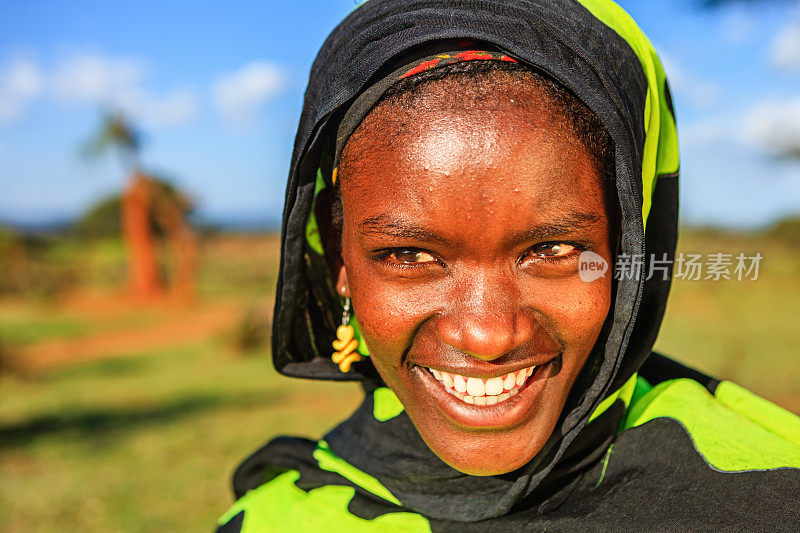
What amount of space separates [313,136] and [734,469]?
1104mm

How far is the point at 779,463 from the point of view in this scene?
4.55 feet

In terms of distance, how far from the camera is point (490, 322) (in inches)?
48.3

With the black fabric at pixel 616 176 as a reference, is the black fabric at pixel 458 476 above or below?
below

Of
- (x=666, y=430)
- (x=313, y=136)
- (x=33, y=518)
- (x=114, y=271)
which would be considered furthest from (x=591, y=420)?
(x=114, y=271)

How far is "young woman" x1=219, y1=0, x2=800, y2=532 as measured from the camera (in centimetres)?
123

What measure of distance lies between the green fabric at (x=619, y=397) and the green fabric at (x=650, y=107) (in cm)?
38

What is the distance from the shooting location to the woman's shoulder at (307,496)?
1574 millimetres

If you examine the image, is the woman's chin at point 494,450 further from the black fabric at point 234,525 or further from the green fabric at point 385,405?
the black fabric at point 234,525

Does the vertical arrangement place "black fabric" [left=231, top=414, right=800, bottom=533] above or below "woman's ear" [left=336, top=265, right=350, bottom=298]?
below

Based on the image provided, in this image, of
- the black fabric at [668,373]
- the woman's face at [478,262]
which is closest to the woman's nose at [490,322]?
the woman's face at [478,262]

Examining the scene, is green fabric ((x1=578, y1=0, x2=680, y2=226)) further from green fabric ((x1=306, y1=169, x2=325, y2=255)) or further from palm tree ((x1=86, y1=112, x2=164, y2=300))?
palm tree ((x1=86, y1=112, x2=164, y2=300))

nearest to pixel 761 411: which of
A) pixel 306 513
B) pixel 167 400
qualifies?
pixel 306 513

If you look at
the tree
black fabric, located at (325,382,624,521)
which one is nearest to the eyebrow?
black fabric, located at (325,382,624,521)

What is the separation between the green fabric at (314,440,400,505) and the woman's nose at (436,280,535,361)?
0.53 metres
